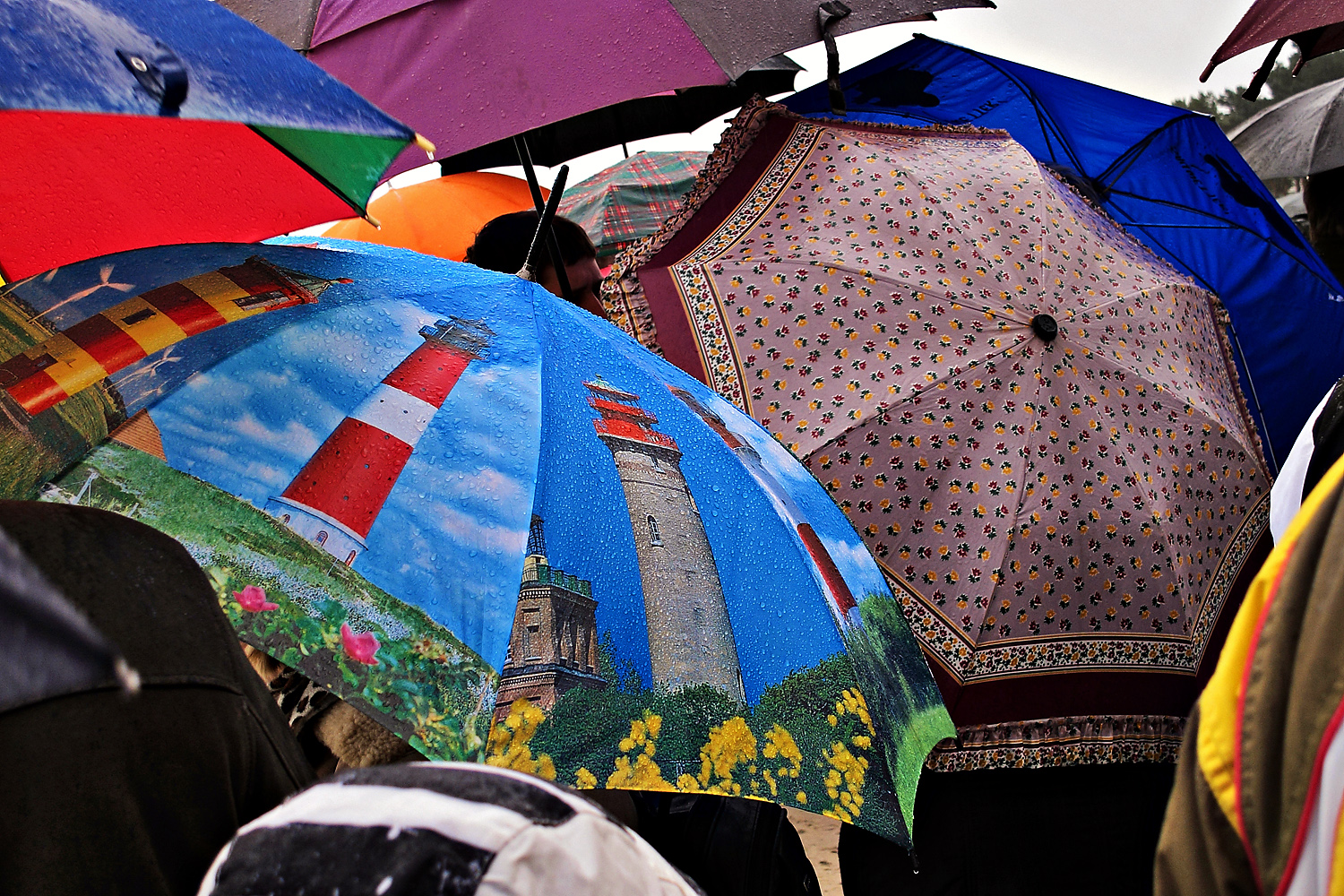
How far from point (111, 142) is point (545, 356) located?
0.83m

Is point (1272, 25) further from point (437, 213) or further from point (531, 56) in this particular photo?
point (437, 213)

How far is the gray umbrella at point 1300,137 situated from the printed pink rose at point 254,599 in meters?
5.55

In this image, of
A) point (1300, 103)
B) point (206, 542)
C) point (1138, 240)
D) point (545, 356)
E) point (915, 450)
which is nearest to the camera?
point (206, 542)

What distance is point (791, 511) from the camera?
5.93ft

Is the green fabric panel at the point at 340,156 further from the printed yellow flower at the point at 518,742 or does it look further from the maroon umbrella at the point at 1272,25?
the maroon umbrella at the point at 1272,25

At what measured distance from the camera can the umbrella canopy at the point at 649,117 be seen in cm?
462

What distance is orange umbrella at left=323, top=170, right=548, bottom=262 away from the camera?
18.4 ft

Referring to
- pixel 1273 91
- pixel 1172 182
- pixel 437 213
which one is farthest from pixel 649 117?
pixel 1273 91

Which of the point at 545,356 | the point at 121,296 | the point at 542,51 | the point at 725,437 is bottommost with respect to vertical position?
the point at 725,437

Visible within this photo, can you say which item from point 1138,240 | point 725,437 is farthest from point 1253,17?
point 725,437

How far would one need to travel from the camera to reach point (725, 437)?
5.90 ft

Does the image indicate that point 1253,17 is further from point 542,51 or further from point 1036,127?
point 542,51

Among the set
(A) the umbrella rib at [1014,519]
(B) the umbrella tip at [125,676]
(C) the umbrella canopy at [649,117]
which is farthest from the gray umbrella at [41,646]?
(C) the umbrella canopy at [649,117]

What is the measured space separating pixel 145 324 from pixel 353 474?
0.34 m
